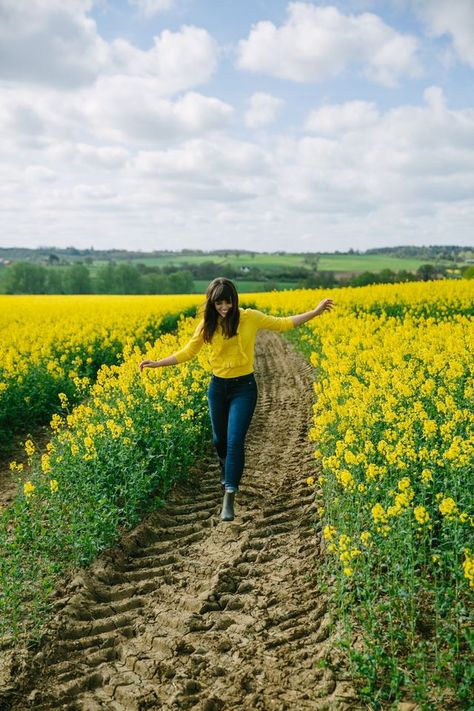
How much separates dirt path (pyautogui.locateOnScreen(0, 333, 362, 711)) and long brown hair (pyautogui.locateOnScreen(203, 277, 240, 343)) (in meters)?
2.03

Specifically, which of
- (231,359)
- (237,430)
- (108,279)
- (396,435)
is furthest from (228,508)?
(108,279)

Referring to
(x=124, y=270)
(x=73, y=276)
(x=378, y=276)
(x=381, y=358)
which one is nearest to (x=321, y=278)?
(x=378, y=276)

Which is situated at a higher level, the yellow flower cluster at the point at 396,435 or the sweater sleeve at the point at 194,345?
the sweater sleeve at the point at 194,345

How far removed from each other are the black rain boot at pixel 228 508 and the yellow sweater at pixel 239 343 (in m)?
1.30

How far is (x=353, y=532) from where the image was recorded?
16.8ft

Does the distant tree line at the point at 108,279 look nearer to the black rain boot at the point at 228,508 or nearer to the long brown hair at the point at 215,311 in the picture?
the long brown hair at the point at 215,311

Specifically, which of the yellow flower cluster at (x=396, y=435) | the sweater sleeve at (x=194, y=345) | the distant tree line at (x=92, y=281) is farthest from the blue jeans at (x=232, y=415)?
the distant tree line at (x=92, y=281)

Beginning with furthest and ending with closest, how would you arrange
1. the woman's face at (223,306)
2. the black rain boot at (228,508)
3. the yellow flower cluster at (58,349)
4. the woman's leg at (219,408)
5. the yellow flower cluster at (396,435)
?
the yellow flower cluster at (58,349)
the woman's leg at (219,408)
the black rain boot at (228,508)
the woman's face at (223,306)
the yellow flower cluster at (396,435)

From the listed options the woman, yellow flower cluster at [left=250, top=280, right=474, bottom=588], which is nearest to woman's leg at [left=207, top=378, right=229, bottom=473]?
the woman

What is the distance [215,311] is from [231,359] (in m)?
0.56

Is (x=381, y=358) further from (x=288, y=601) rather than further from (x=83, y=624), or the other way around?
(x=83, y=624)

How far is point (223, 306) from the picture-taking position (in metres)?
6.12

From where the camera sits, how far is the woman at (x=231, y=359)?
6.21 m

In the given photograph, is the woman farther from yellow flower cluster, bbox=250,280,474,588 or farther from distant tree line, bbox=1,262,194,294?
distant tree line, bbox=1,262,194,294
